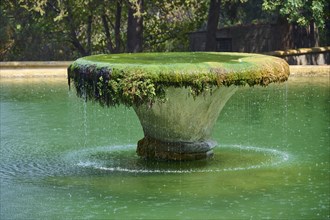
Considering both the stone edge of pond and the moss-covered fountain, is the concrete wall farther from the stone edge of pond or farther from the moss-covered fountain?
the moss-covered fountain

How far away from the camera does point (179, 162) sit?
13.8m

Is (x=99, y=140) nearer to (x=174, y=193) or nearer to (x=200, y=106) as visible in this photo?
(x=200, y=106)

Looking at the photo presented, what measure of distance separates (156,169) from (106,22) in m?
25.1

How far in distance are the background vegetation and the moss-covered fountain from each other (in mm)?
17625

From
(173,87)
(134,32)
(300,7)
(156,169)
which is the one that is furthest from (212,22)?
(173,87)

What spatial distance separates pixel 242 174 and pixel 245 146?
2.82m

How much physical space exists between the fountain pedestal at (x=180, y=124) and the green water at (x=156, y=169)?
7.9 inches

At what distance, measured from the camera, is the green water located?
10.9m

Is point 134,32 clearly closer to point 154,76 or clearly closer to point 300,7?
point 300,7

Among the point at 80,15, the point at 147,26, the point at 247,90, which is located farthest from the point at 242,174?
the point at 147,26

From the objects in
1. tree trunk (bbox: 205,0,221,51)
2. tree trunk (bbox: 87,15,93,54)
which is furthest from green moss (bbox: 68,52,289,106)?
tree trunk (bbox: 87,15,93,54)

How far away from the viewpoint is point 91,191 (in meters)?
11.9

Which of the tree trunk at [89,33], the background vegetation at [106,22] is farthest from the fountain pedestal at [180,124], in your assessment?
the tree trunk at [89,33]

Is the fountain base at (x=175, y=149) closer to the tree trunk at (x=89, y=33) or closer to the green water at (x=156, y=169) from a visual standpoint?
the green water at (x=156, y=169)
